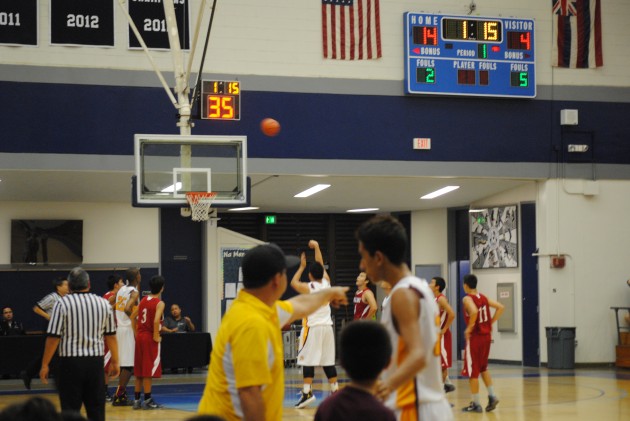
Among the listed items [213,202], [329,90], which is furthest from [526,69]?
[213,202]

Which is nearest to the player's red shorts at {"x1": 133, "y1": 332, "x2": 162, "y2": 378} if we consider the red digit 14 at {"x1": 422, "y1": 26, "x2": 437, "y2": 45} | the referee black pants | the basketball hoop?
the basketball hoop

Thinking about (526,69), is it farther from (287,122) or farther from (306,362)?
(306,362)

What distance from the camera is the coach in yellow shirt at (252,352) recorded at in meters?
4.58

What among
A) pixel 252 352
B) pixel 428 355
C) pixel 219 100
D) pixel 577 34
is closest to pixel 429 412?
pixel 428 355

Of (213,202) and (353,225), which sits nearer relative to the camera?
(213,202)

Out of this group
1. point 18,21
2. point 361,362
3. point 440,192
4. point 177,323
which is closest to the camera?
point 361,362

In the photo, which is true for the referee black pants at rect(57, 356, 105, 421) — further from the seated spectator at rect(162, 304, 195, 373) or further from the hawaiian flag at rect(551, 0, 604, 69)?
the hawaiian flag at rect(551, 0, 604, 69)

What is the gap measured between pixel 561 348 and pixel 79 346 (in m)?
13.9

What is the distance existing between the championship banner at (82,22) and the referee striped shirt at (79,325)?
999 cm

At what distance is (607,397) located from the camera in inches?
604

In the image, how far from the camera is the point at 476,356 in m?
13.6

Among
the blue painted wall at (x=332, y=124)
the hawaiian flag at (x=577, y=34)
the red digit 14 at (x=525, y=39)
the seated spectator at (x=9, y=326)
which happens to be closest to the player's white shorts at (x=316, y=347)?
the blue painted wall at (x=332, y=124)

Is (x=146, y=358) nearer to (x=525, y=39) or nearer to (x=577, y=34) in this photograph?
(x=525, y=39)

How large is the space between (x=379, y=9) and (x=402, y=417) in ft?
51.4
